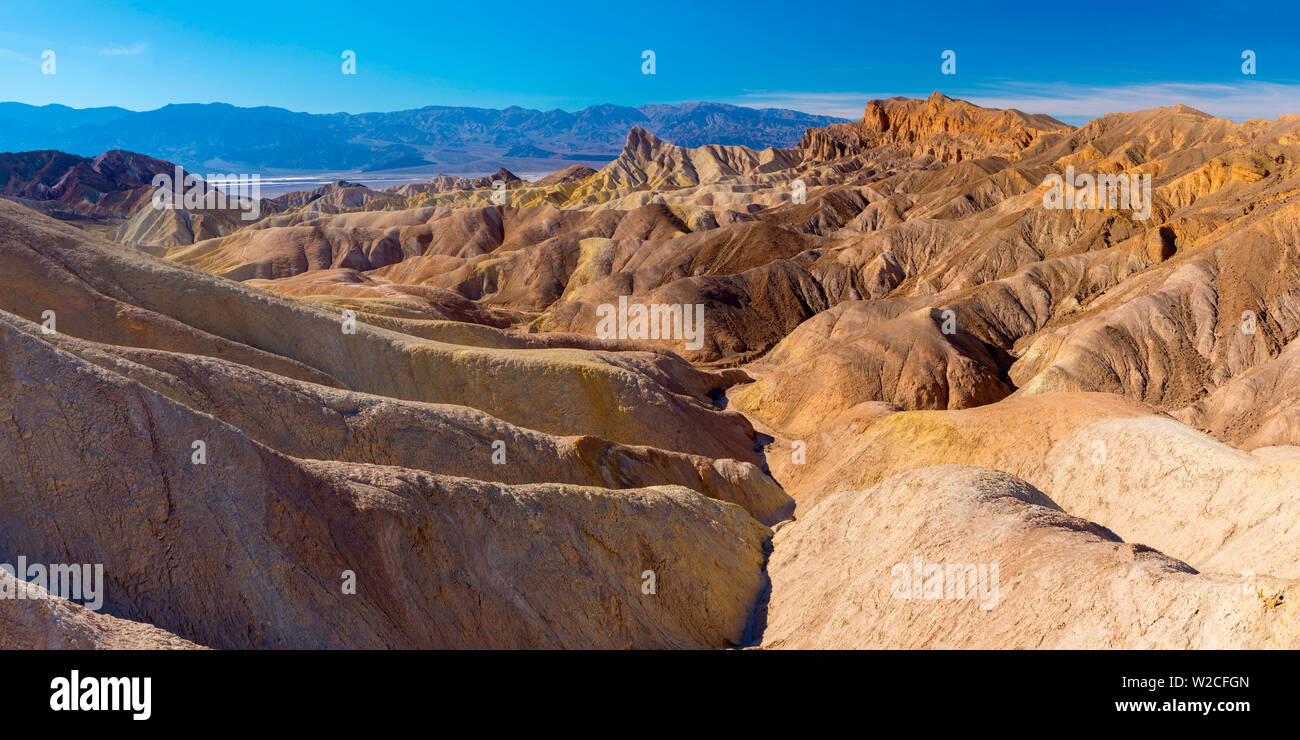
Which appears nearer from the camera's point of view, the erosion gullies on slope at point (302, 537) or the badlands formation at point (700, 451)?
the erosion gullies on slope at point (302, 537)

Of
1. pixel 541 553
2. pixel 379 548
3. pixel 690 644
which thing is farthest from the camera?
pixel 690 644

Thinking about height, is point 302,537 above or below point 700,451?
above

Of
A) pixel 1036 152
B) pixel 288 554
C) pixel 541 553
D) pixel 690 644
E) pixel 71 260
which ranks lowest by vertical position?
pixel 690 644

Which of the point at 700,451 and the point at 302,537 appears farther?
the point at 700,451

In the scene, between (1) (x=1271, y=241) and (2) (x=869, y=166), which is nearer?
(1) (x=1271, y=241)

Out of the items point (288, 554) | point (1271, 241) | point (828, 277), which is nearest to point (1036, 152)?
point (828, 277)

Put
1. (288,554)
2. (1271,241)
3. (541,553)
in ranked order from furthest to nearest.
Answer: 1. (1271,241)
2. (541,553)
3. (288,554)

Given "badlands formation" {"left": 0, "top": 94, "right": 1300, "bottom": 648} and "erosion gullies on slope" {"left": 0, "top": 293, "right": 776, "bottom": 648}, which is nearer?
"erosion gullies on slope" {"left": 0, "top": 293, "right": 776, "bottom": 648}
